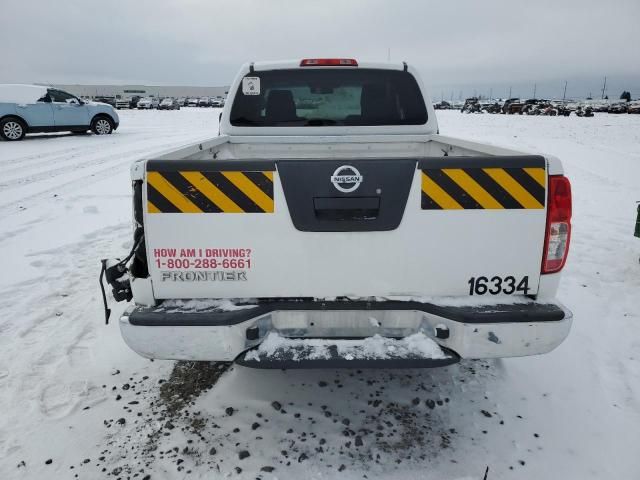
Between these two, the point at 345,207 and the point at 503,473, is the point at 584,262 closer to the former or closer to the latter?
the point at 503,473

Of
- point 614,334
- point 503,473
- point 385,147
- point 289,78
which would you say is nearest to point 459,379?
point 503,473

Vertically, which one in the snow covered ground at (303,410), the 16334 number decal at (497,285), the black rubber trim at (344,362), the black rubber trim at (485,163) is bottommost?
the snow covered ground at (303,410)

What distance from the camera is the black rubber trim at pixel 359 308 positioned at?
7.74 feet

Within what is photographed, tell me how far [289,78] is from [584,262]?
4035 millimetres

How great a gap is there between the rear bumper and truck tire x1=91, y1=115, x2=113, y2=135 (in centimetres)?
1906

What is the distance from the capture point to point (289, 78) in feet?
14.3

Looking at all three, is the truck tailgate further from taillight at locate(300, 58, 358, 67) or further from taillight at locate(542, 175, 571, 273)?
taillight at locate(300, 58, 358, 67)

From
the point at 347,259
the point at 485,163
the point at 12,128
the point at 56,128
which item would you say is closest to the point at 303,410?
the point at 347,259

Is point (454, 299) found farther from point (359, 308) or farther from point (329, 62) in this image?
point (329, 62)

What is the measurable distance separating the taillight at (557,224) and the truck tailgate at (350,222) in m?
0.05

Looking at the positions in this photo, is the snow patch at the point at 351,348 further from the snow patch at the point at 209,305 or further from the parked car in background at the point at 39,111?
the parked car in background at the point at 39,111

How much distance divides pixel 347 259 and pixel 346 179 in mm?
420

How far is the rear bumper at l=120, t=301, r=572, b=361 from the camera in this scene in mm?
2371

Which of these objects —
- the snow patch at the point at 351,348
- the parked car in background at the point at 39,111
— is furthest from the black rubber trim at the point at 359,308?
the parked car in background at the point at 39,111
